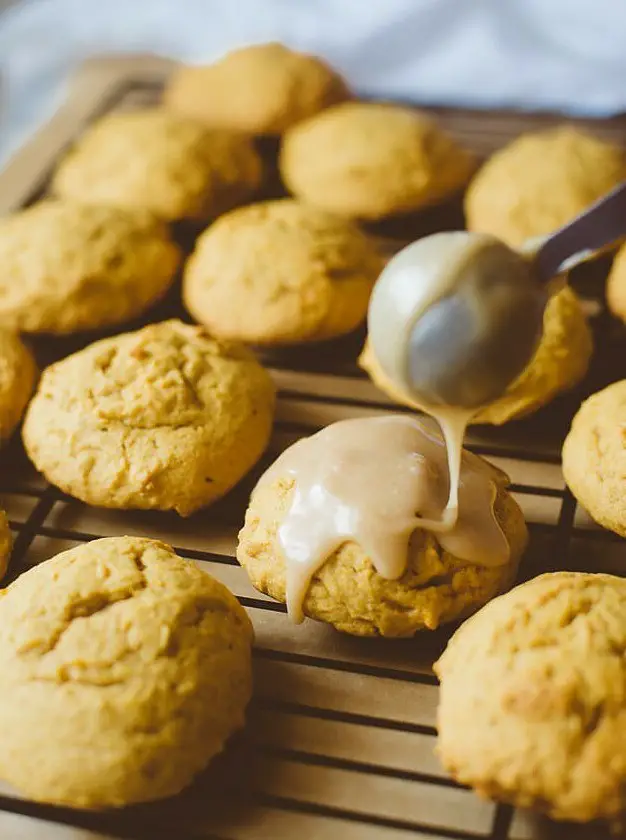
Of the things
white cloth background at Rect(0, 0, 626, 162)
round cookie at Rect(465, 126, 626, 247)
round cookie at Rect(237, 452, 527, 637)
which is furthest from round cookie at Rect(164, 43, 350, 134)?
round cookie at Rect(237, 452, 527, 637)

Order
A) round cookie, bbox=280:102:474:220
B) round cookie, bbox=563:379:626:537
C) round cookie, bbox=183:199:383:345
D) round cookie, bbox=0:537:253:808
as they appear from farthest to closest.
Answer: round cookie, bbox=280:102:474:220 < round cookie, bbox=183:199:383:345 < round cookie, bbox=563:379:626:537 < round cookie, bbox=0:537:253:808

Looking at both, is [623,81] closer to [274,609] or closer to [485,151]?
[485,151]

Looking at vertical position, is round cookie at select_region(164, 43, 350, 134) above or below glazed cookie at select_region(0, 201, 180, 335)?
above

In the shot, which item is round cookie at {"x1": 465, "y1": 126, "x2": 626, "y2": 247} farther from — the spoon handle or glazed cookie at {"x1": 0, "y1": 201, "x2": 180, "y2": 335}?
the spoon handle

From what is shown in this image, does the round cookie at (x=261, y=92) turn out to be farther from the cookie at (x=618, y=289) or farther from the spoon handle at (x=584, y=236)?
the spoon handle at (x=584, y=236)

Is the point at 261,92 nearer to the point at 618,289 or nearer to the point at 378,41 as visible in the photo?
the point at 378,41

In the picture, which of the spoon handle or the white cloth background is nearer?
the spoon handle
